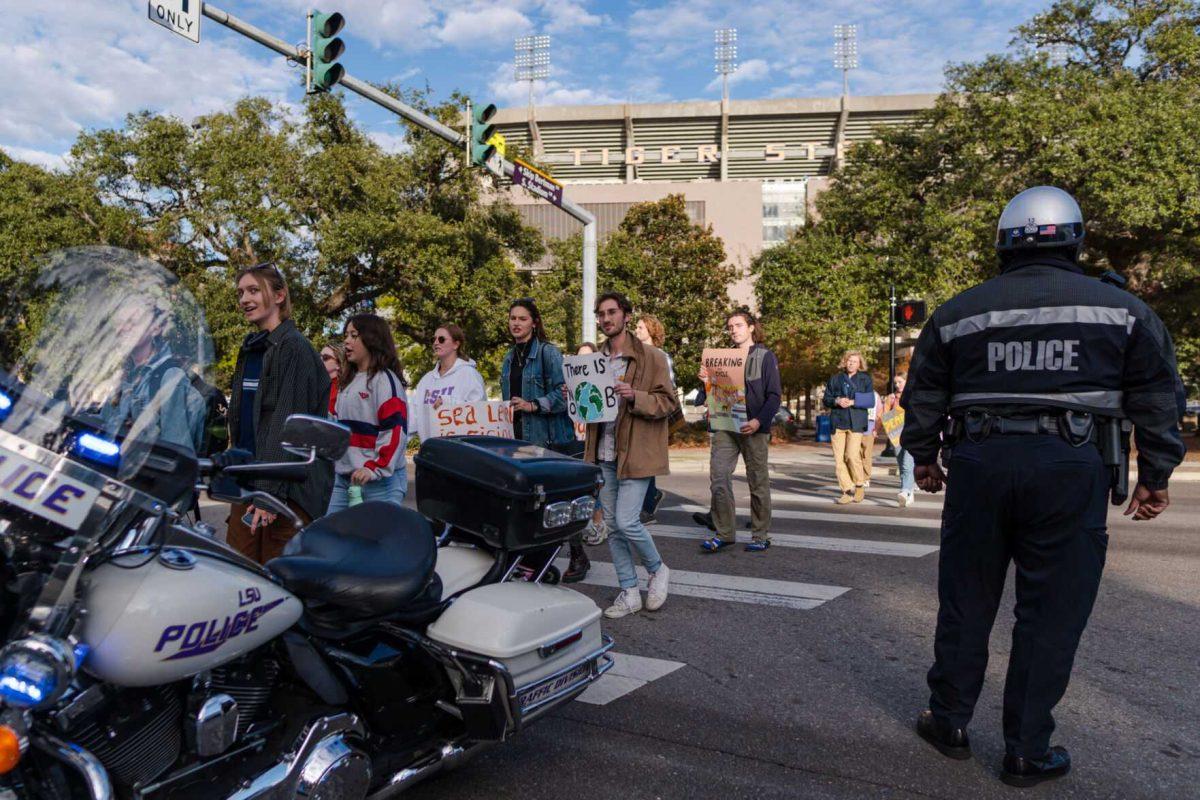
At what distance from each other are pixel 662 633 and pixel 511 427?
216cm

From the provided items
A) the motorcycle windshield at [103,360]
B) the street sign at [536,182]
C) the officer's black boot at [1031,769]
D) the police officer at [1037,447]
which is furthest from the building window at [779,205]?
the motorcycle windshield at [103,360]

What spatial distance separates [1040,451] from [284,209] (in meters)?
19.7

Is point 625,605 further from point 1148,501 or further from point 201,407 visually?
point 201,407

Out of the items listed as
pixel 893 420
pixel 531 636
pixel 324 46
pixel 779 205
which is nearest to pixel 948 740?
pixel 531 636

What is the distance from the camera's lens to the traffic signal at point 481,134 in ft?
43.4

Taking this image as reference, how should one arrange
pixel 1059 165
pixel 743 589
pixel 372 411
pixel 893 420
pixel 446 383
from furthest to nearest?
pixel 1059 165 < pixel 893 420 < pixel 446 383 < pixel 743 589 < pixel 372 411

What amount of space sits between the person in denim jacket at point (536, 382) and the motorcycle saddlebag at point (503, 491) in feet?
10.1

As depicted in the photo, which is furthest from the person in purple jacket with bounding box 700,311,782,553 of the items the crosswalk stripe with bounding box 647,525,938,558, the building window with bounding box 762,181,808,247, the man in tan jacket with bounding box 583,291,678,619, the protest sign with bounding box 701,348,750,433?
the building window with bounding box 762,181,808,247

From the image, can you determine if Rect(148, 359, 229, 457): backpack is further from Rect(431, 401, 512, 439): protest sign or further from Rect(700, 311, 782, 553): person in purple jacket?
Rect(700, 311, 782, 553): person in purple jacket

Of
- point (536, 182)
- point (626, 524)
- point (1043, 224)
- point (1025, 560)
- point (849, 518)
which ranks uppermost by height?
point (536, 182)

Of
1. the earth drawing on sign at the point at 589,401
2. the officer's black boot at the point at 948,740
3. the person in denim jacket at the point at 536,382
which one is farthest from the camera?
the person in denim jacket at the point at 536,382

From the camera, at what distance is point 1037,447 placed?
3.02 metres

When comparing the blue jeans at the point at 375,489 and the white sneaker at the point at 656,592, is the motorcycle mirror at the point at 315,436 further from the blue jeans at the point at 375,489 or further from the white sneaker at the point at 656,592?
the white sneaker at the point at 656,592

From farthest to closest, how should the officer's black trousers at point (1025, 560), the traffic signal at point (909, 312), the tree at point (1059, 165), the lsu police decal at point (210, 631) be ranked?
the tree at point (1059, 165)
the traffic signal at point (909, 312)
the officer's black trousers at point (1025, 560)
the lsu police decal at point (210, 631)
